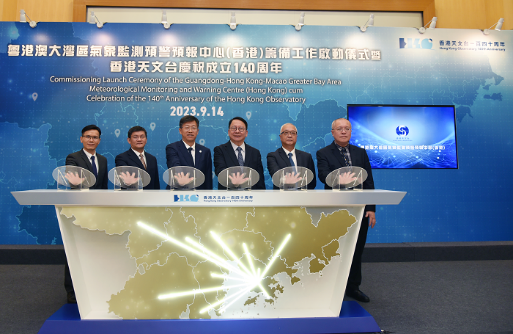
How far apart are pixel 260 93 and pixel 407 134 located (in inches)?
78.8

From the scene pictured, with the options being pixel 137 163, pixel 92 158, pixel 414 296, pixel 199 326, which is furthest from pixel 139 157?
pixel 414 296

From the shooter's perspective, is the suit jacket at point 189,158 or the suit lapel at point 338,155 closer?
the suit lapel at point 338,155

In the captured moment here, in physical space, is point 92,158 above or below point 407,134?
below

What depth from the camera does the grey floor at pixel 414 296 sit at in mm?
2084

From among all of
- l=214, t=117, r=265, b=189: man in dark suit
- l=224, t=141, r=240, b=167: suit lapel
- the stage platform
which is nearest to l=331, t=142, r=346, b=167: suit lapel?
l=214, t=117, r=265, b=189: man in dark suit

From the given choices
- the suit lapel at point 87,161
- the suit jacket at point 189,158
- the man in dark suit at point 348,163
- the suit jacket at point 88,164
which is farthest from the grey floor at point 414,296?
the suit jacket at point 189,158

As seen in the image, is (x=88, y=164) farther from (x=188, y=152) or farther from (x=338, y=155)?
(x=338, y=155)

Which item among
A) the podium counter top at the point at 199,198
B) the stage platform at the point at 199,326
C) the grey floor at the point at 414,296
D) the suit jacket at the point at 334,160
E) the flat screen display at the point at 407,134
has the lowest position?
the grey floor at the point at 414,296

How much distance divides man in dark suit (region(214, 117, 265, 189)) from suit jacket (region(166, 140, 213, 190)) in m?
0.15

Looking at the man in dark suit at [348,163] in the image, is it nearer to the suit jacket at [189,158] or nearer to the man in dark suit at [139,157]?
the suit jacket at [189,158]

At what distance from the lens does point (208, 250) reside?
1.93 meters

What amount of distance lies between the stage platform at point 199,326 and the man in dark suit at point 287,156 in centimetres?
108

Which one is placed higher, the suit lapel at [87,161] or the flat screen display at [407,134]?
the flat screen display at [407,134]

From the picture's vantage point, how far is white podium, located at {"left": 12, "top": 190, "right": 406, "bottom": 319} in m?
1.90
